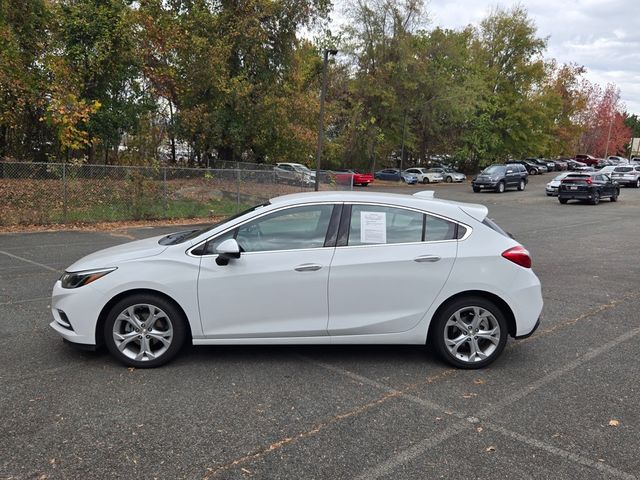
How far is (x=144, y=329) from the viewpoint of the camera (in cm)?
438

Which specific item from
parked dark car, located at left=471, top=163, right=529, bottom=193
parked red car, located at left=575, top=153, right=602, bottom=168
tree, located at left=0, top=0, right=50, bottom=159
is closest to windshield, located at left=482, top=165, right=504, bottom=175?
parked dark car, located at left=471, top=163, right=529, bottom=193

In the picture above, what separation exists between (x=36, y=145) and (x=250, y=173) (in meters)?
9.95

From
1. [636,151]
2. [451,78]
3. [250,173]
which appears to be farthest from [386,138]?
[636,151]

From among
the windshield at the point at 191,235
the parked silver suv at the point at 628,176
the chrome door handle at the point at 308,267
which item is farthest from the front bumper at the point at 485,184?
the chrome door handle at the point at 308,267

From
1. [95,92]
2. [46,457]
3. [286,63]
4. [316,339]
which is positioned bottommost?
[46,457]

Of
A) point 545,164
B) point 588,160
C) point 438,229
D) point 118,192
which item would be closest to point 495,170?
point 118,192

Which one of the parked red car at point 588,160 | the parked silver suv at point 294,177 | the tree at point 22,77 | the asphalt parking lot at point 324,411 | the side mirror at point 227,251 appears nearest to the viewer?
Answer: the asphalt parking lot at point 324,411

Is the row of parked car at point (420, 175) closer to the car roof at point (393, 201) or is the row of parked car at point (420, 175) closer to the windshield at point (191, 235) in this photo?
the car roof at point (393, 201)

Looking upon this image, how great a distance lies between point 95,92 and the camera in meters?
20.2

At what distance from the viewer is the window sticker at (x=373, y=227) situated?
14.8 feet

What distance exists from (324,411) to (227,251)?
1.49 meters

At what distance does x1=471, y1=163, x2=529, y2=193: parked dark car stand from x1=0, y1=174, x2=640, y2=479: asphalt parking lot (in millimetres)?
29366

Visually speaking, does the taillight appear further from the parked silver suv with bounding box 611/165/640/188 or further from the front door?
the parked silver suv with bounding box 611/165/640/188

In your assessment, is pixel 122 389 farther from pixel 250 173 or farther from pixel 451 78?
pixel 451 78
